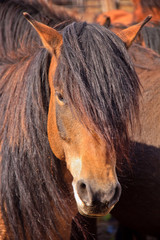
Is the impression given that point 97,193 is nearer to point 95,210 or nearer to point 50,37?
point 95,210

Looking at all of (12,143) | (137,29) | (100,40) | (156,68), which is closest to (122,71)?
(100,40)

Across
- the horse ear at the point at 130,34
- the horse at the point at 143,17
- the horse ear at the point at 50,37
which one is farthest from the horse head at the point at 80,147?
the horse at the point at 143,17

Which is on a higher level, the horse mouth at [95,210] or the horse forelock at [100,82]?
the horse forelock at [100,82]

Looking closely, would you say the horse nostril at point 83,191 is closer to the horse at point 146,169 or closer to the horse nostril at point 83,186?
the horse nostril at point 83,186

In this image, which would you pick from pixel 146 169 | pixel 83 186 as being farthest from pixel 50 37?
pixel 146 169

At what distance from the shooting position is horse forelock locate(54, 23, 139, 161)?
170 cm

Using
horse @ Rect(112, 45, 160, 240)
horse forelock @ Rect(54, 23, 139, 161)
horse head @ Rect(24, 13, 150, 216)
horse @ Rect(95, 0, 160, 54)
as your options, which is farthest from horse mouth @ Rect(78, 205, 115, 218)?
horse @ Rect(95, 0, 160, 54)

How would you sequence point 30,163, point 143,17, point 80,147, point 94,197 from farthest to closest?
point 143,17 < point 30,163 < point 80,147 < point 94,197

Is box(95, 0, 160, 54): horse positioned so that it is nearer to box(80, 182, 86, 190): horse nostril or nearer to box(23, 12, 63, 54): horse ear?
box(23, 12, 63, 54): horse ear

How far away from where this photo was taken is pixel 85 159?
165 centimetres

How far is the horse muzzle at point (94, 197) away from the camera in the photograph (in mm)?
1586

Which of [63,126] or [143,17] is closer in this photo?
[63,126]

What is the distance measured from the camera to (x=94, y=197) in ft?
5.20

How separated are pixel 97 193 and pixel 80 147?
0.79 feet
